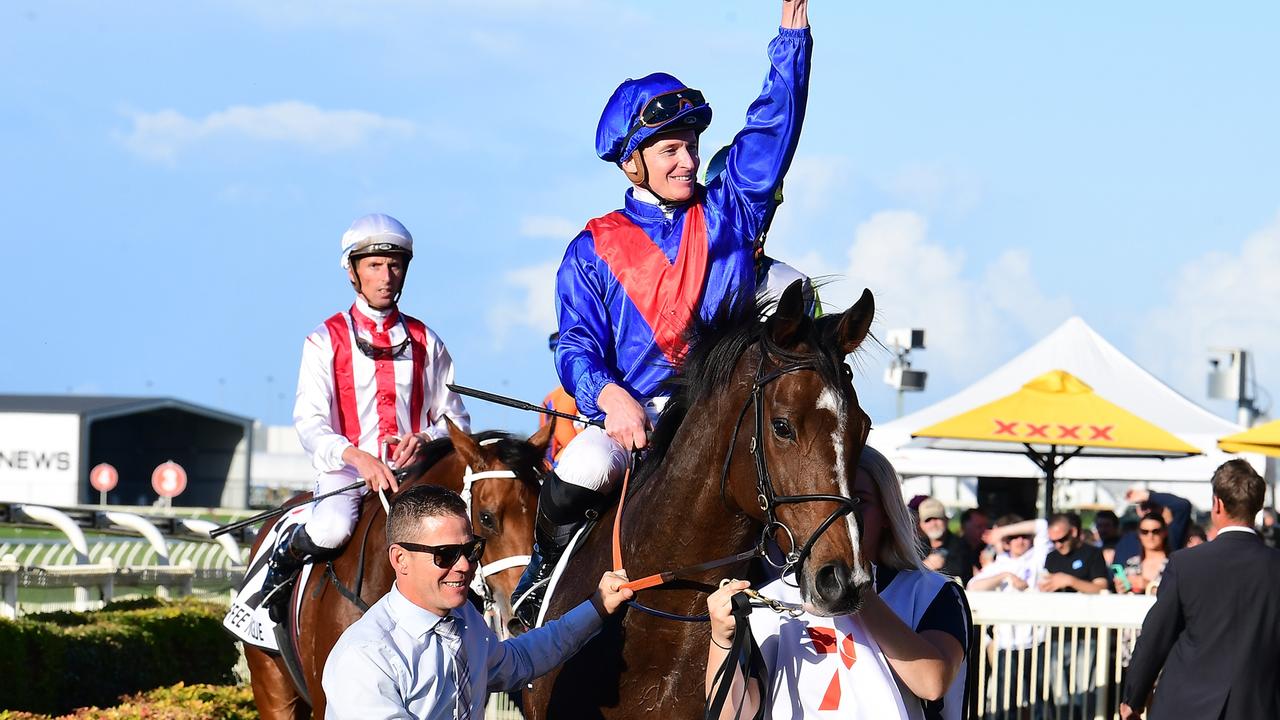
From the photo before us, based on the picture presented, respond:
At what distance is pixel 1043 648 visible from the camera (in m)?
6.84

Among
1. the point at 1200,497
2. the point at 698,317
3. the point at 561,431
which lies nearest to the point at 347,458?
the point at 561,431

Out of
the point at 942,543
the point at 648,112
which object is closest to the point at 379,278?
the point at 648,112

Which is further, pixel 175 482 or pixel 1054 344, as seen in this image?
pixel 175 482

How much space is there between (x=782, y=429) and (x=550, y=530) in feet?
3.44

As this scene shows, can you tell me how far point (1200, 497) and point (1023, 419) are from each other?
24682 millimetres

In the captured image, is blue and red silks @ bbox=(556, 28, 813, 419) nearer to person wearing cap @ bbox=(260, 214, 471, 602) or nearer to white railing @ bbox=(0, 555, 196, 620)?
person wearing cap @ bbox=(260, 214, 471, 602)

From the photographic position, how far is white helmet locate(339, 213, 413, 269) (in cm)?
502

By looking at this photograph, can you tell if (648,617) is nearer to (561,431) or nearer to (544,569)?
(544,569)

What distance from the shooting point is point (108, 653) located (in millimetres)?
7789

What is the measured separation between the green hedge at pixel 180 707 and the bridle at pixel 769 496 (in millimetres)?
3873

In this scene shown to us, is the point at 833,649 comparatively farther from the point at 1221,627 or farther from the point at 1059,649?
the point at 1059,649

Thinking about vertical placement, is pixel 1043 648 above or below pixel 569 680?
below

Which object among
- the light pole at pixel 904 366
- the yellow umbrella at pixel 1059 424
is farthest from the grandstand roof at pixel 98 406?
the yellow umbrella at pixel 1059 424

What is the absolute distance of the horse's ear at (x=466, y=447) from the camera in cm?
498
